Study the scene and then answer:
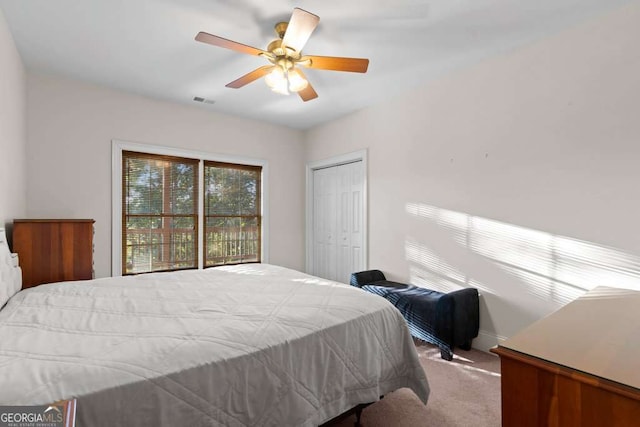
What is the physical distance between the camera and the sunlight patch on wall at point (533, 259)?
2.19 meters

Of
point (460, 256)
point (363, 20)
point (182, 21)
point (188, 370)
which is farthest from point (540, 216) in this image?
point (182, 21)

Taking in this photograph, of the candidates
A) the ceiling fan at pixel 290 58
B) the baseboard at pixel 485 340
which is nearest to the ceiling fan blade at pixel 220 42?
the ceiling fan at pixel 290 58

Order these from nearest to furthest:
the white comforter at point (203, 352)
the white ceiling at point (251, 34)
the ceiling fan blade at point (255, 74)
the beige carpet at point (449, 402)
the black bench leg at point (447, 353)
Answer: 1. the white comforter at point (203, 352)
2. the beige carpet at point (449, 402)
3. the white ceiling at point (251, 34)
4. the ceiling fan blade at point (255, 74)
5. the black bench leg at point (447, 353)

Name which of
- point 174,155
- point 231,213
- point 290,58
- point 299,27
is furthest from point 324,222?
point 299,27

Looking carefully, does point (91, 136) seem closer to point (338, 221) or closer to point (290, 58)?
point (290, 58)

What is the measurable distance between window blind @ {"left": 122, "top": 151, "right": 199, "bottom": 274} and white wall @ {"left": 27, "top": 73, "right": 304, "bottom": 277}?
0.19 m

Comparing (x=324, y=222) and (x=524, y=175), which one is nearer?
(x=524, y=175)

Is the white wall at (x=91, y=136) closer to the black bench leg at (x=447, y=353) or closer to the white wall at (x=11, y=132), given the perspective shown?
the white wall at (x=11, y=132)

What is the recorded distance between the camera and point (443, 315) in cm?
270

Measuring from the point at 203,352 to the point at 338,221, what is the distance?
345cm

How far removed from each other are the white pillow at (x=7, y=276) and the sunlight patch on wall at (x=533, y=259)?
130 inches

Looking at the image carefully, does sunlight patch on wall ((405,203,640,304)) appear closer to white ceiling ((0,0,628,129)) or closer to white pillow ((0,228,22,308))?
white ceiling ((0,0,628,129))

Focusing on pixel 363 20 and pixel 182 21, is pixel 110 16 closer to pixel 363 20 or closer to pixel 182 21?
pixel 182 21

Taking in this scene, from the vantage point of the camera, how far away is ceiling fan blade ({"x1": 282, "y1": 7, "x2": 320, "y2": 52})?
1.81 metres
